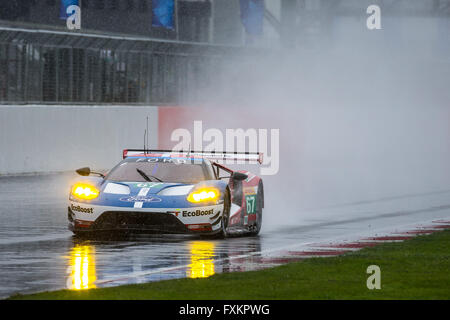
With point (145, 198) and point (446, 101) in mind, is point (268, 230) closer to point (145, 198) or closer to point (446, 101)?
point (145, 198)

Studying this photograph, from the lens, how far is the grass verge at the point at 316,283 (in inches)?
409

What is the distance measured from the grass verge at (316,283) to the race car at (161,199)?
255 cm

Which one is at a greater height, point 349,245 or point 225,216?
point 225,216

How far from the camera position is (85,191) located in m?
16.0

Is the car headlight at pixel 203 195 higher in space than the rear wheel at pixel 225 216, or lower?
higher

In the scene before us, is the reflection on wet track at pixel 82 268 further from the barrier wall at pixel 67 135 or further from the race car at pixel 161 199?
the barrier wall at pixel 67 135

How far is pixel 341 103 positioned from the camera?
147 ft

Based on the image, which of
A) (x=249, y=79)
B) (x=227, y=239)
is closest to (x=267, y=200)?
(x=227, y=239)

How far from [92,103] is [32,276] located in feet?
77.1

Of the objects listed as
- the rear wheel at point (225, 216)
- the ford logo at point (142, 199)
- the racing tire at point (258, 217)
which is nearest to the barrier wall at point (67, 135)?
the racing tire at point (258, 217)

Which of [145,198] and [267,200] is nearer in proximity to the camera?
[145,198]

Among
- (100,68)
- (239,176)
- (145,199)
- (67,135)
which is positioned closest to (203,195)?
(145,199)

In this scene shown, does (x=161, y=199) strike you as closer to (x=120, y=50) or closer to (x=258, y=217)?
(x=258, y=217)

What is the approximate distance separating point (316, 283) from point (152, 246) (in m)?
4.18
